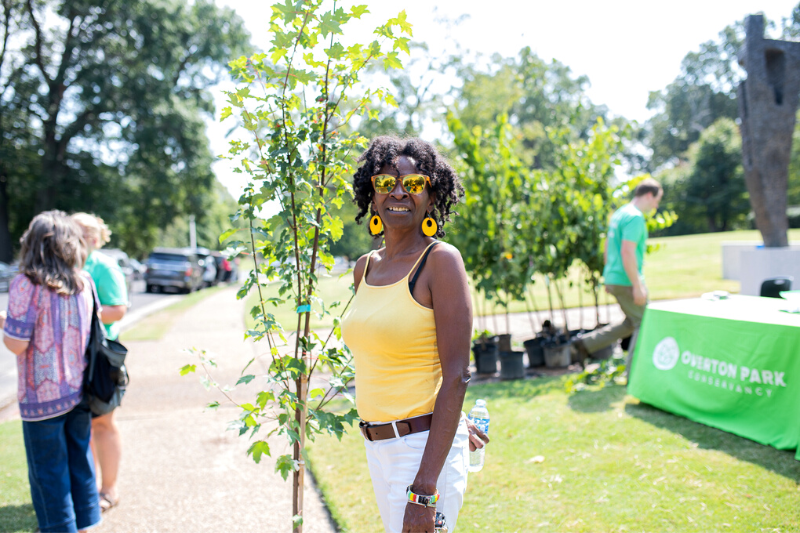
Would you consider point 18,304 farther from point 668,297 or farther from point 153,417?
point 668,297

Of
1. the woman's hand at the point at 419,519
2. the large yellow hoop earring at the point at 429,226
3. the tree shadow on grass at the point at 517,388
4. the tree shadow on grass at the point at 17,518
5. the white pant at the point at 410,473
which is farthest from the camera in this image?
the tree shadow on grass at the point at 517,388

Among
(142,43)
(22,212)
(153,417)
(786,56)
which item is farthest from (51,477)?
(22,212)

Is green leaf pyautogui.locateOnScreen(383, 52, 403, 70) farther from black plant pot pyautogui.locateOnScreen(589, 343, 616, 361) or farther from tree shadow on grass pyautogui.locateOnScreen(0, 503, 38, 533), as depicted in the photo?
black plant pot pyautogui.locateOnScreen(589, 343, 616, 361)

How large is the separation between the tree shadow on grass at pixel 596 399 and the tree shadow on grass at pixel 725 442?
0.89ft

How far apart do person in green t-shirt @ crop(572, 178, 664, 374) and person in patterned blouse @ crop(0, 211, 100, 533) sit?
4.77 metres

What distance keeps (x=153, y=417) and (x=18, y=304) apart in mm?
3338

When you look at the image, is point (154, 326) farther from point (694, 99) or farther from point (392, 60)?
point (694, 99)

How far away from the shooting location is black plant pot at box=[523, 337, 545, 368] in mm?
7316

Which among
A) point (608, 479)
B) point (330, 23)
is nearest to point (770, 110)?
point (608, 479)

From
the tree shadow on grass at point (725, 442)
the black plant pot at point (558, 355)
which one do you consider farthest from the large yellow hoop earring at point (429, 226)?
the black plant pot at point (558, 355)

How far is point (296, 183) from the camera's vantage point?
2.20 metres

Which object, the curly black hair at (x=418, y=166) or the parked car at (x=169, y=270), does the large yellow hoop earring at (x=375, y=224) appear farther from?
the parked car at (x=169, y=270)

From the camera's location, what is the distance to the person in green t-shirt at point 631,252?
18.2 feet

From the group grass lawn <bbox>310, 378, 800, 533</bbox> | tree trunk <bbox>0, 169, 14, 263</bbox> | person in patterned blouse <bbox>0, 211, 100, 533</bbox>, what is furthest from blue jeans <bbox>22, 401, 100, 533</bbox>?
tree trunk <bbox>0, 169, 14, 263</bbox>
